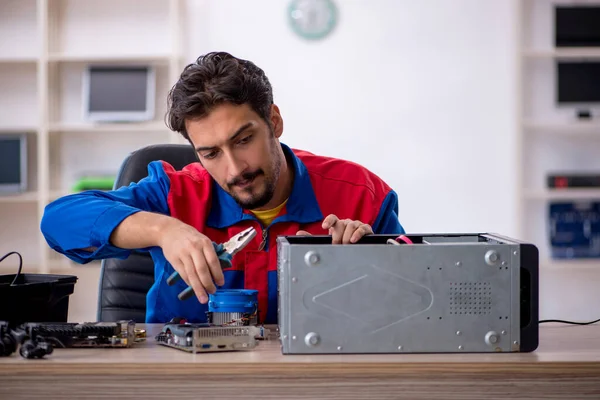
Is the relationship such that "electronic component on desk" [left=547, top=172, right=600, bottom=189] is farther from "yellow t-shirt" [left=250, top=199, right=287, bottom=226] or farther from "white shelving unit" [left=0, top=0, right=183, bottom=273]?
"yellow t-shirt" [left=250, top=199, right=287, bottom=226]

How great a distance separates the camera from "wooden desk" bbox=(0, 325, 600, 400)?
112 centimetres

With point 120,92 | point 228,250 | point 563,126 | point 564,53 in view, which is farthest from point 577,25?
point 228,250

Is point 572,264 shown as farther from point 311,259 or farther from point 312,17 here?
point 311,259

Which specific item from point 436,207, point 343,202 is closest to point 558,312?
point 436,207

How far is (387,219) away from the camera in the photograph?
195 cm

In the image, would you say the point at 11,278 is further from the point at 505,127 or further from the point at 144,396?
the point at 505,127

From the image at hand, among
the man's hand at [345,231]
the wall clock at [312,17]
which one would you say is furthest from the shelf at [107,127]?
the man's hand at [345,231]

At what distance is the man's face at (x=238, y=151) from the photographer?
167cm

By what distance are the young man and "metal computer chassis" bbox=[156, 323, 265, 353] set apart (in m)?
0.26

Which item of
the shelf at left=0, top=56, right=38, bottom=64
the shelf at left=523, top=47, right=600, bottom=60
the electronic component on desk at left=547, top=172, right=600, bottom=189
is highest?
the shelf at left=523, top=47, right=600, bottom=60

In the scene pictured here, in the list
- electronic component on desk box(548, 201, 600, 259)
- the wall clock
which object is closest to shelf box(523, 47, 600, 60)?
electronic component on desk box(548, 201, 600, 259)

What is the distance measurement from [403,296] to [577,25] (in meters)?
3.27

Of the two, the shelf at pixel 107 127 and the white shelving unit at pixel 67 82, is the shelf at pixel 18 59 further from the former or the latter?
the shelf at pixel 107 127

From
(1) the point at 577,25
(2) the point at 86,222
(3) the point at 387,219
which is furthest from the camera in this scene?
(1) the point at 577,25
